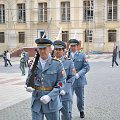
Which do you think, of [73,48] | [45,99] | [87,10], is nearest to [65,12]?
[87,10]

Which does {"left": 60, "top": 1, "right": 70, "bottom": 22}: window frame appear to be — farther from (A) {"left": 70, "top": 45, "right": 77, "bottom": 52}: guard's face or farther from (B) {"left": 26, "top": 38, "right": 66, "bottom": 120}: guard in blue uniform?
(B) {"left": 26, "top": 38, "right": 66, "bottom": 120}: guard in blue uniform

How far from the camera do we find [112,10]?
47.2 m

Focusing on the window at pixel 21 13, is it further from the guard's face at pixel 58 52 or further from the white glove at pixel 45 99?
the white glove at pixel 45 99

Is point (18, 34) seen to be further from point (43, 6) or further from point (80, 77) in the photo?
point (80, 77)

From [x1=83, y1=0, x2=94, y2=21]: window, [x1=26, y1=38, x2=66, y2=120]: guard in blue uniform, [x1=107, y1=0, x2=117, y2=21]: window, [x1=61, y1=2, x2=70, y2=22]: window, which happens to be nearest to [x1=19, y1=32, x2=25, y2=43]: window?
[x1=61, y1=2, x2=70, y2=22]: window

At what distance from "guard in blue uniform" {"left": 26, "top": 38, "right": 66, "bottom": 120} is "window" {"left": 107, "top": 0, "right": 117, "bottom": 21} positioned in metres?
42.3

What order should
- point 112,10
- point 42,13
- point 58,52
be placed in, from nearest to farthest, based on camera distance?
point 58,52
point 112,10
point 42,13

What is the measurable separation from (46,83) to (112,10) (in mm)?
42582

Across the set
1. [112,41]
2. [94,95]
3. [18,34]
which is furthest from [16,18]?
[94,95]

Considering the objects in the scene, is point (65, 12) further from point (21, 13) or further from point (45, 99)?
point (45, 99)

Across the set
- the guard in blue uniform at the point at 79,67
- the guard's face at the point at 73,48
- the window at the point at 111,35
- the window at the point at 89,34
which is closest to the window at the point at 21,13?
the window at the point at 89,34

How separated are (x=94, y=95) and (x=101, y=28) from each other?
114 ft

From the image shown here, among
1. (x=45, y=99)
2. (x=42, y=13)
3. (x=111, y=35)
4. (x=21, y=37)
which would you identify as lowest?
(x=45, y=99)

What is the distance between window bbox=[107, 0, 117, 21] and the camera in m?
47.2
